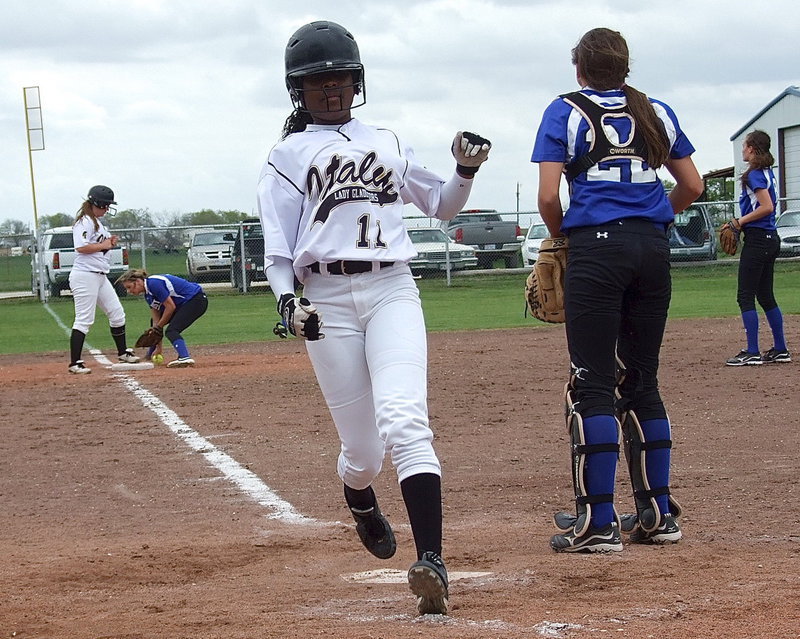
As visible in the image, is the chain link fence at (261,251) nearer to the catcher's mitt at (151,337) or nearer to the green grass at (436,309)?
the green grass at (436,309)

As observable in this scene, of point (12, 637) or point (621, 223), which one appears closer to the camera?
point (12, 637)

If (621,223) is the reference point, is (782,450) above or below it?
below

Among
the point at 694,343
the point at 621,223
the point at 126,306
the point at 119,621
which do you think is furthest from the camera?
the point at 126,306

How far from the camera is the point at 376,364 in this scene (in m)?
4.18

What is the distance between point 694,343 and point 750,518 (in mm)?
8281

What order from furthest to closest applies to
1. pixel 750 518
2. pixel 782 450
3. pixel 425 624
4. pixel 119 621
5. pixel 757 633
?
pixel 782 450 < pixel 750 518 < pixel 119 621 < pixel 425 624 < pixel 757 633

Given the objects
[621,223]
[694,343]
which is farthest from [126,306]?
[621,223]

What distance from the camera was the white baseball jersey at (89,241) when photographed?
12.3 meters

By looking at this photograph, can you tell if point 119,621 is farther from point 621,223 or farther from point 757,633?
point 621,223

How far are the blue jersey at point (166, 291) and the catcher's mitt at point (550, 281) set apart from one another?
822cm

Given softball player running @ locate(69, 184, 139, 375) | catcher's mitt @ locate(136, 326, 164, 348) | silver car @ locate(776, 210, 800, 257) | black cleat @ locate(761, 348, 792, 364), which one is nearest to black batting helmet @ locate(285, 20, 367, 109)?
black cleat @ locate(761, 348, 792, 364)

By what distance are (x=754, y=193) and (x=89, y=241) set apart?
6591 mm

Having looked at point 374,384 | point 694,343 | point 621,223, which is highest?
point 621,223

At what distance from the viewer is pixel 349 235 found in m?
4.25
